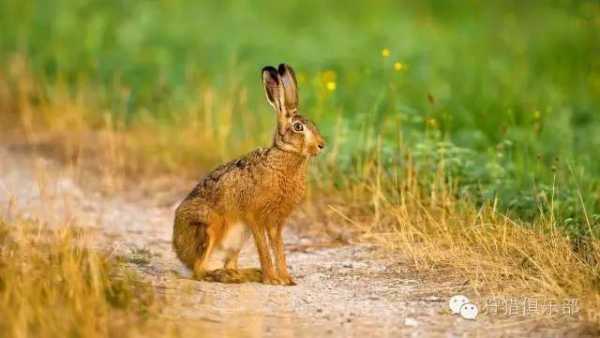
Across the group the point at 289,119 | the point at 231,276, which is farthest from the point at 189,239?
the point at 289,119

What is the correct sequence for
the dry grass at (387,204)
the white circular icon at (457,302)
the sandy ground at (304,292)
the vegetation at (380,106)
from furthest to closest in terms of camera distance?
the vegetation at (380,106) → the dry grass at (387,204) → the white circular icon at (457,302) → the sandy ground at (304,292)

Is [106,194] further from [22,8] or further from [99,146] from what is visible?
[22,8]

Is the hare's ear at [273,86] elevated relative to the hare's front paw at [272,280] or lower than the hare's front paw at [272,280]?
elevated

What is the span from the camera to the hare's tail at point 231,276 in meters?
7.09

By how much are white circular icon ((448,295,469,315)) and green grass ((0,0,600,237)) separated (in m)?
1.32

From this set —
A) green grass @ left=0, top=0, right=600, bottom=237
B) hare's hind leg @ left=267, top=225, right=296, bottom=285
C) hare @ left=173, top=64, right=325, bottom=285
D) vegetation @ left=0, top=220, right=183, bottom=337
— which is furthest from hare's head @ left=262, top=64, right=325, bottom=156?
green grass @ left=0, top=0, right=600, bottom=237

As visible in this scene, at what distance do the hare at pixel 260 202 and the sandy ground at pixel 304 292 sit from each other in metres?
0.17

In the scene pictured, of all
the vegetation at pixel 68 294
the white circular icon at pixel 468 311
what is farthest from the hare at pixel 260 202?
the white circular icon at pixel 468 311

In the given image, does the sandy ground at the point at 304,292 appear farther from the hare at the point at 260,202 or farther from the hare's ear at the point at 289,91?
the hare's ear at the point at 289,91

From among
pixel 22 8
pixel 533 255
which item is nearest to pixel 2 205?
pixel 533 255

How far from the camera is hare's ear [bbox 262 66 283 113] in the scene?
7.30 metres

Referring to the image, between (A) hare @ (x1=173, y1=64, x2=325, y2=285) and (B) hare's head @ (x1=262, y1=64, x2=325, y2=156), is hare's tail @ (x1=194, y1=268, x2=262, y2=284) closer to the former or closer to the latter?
(A) hare @ (x1=173, y1=64, x2=325, y2=285)

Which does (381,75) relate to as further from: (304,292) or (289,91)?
(304,292)

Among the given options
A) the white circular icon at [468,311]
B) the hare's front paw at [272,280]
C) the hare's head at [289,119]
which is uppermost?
the hare's head at [289,119]
